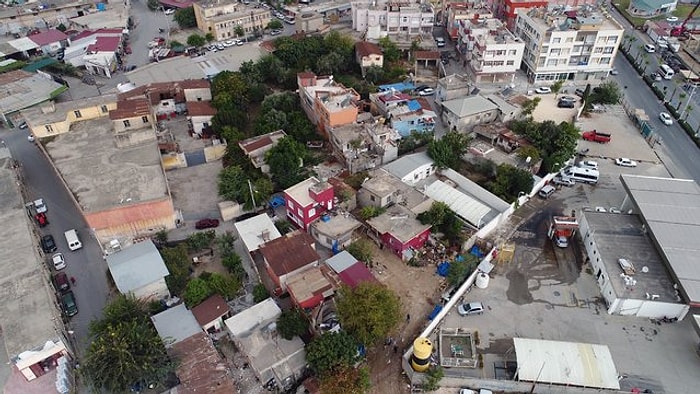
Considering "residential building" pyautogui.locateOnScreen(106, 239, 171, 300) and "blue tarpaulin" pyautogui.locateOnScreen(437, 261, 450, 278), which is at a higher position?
"residential building" pyautogui.locateOnScreen(106, 239, 171, 300)

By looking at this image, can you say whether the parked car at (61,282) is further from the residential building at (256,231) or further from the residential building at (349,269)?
the residential building at (349,269)

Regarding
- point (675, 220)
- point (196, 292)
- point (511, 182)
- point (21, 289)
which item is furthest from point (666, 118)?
point (21, 289)

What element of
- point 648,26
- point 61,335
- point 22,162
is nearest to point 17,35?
point 22,162

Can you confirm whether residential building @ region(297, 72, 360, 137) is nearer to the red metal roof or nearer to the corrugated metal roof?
the corrugated metal roof

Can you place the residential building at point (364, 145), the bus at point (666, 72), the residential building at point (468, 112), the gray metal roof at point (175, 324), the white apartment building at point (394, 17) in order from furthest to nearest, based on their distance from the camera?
the white apartment building at point (394, 17) < the bus at point (666, 72) < the residential building at point (468, 112) < the residential building at point (364, 145) < the gray metal roof at point (175, 324)

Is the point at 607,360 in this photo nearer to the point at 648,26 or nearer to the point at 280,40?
the point at 280,40

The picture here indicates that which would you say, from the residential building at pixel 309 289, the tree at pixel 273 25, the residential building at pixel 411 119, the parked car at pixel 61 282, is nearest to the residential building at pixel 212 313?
the residential building at pixel 309 289

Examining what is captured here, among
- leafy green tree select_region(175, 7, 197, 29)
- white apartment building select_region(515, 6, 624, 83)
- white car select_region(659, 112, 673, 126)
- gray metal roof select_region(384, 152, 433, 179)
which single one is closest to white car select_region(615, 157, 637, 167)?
white car select_region(659, 112, 673, 126)
